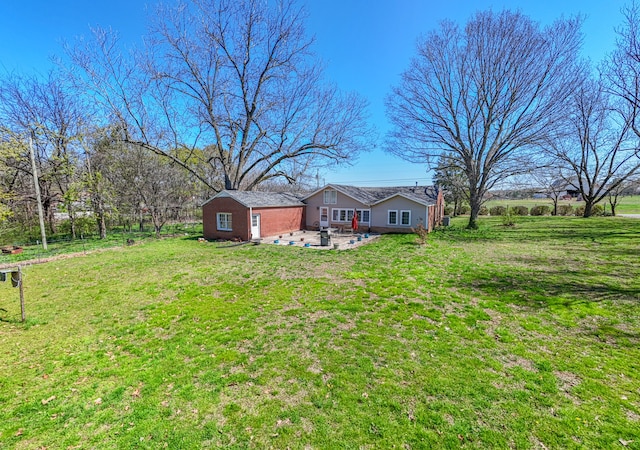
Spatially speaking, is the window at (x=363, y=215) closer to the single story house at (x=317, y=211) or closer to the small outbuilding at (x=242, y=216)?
the single story house at (x=317, y=211)

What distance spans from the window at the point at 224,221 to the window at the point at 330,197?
853 centimetres

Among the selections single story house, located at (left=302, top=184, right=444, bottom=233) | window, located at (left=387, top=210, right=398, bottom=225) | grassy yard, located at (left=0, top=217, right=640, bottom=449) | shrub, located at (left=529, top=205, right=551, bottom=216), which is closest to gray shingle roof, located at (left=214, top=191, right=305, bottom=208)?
single story house, located at (left=302, top=184, right=444, bottom=233)

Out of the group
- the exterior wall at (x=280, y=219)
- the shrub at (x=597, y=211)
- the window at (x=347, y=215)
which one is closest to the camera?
the exterior wall at (x=280, y=219)

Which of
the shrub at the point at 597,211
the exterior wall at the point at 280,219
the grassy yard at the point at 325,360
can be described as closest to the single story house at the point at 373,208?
the exterior wall at the point at 280,219

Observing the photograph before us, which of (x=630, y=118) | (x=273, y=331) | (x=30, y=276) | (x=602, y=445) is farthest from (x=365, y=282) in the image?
(x=630, y=118)

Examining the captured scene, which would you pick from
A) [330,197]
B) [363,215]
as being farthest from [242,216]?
[363,215]

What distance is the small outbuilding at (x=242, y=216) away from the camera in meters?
17.5

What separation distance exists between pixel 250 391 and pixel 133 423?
4.81 feet

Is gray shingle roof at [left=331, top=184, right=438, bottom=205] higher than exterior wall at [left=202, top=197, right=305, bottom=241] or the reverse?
higher

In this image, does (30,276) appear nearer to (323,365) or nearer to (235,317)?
(235,317)

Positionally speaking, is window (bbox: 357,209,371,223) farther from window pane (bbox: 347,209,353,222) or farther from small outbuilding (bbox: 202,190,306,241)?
small outbuilding (bbox: 202,190,306,241)

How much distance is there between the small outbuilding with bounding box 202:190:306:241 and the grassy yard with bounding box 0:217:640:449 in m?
8.30

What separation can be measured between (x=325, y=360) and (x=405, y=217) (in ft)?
57.1

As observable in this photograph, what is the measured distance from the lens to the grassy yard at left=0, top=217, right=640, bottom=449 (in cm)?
319
